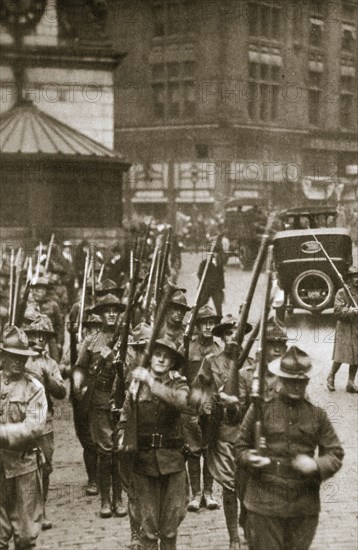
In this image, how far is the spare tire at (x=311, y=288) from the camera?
2009cm

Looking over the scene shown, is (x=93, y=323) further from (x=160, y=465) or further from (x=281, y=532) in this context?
(x=281, y=532)

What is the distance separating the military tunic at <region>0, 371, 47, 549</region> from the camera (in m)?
7.53

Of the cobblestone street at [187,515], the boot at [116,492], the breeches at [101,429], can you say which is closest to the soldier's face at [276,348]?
the cobblestone street at [187,515]

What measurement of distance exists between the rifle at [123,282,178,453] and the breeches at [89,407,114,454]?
176 centimetres

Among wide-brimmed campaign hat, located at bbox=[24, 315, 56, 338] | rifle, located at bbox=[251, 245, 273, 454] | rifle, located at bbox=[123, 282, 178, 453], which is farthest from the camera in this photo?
wide-brimmed campaign hat, located at bbox=[24, 315, 56, 338]

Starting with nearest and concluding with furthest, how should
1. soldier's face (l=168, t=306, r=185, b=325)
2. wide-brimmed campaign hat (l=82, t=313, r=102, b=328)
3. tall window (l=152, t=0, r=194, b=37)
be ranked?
1. soldier's face (l=168, t=306, r=185, b=325)
2. wide-brimmed campaign hat (l=82, t=313, r=102, b=328)
3. tall window (l=152, t=0, r=194, b=37)

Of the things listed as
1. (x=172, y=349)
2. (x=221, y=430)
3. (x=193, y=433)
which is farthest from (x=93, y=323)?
(x=172, y=349)

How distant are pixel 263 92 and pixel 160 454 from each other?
1649 inches

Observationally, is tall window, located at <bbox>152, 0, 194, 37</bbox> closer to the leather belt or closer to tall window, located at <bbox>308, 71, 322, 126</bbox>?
tall window, located at <bbox>308, 71, 322, 126</bbox>

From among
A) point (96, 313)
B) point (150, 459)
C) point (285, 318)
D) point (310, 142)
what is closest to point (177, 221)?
point (310, 142)

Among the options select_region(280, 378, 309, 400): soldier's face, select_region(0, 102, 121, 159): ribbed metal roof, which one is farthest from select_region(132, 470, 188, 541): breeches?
select_region(0, 102, 121, 159): ribbed metal roof

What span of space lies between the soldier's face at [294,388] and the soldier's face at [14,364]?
245 centimetres

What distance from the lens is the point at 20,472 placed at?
753cm

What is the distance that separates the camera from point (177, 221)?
45.7 m
